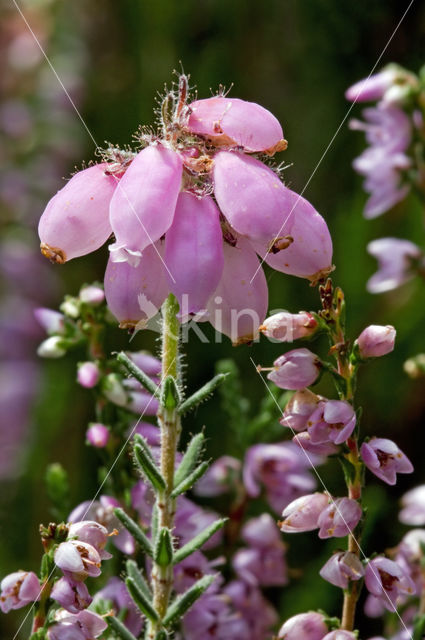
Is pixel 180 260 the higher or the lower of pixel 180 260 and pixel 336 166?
the higher

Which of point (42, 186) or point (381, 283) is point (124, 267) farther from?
point (42, 186)

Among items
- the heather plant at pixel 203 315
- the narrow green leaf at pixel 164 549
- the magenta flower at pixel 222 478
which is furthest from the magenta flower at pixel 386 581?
the magenta flower at pixel 222 478

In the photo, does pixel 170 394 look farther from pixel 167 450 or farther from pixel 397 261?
pixel 397 261

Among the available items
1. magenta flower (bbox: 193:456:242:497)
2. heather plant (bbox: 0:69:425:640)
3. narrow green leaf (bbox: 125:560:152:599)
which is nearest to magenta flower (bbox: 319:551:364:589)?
heather plant (bbox: 0:69:425:640)

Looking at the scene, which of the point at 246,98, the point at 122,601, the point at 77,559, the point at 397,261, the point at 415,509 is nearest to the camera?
the point at 77,559

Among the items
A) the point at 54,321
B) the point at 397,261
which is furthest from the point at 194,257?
the point at 397,261

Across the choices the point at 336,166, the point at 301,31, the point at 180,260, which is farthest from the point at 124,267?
the point at 301,31
